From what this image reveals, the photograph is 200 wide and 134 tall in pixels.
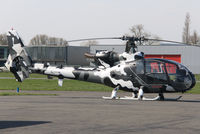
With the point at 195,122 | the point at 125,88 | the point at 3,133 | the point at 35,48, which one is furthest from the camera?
the point at 35,48

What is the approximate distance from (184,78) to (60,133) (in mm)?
12836

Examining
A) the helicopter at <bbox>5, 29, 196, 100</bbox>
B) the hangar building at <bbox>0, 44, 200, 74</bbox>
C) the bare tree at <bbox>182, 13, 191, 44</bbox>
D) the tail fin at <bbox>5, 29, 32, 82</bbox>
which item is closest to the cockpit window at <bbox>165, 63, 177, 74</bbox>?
the helicopter at <bbox>5, 29, 196, 100</bbox>

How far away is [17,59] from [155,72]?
994 cm

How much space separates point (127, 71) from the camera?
76.4ft

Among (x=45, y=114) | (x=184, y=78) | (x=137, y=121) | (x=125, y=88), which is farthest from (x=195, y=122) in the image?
(x=125, y=88)

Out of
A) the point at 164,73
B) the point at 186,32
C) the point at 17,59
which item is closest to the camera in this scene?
the point at 164,73

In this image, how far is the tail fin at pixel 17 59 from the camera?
25953 mm

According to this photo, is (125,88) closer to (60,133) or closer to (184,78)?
(184,78)

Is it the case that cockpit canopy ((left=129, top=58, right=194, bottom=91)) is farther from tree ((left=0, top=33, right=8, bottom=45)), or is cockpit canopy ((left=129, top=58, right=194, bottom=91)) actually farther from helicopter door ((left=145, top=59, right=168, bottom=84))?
tree ((left=0, top=33, right=8, bottom=45))

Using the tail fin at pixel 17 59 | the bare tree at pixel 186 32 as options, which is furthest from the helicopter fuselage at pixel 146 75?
the bare tree at pixel 186 32

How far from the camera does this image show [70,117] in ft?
45.5

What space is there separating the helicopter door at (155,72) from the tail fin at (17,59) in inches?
341

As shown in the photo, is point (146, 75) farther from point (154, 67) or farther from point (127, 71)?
point (127, 71)

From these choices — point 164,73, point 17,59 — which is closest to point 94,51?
point 17,59
